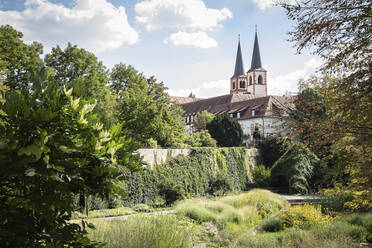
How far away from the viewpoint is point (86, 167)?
217 centimetres

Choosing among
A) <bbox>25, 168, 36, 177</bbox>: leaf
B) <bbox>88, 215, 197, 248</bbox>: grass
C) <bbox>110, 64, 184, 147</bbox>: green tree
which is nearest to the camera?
<bbox>25, 168, 36, 177</bbox>: leaf

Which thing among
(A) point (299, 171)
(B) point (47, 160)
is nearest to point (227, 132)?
(A) point (299, 171)

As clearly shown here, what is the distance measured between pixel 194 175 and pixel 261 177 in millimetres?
8291

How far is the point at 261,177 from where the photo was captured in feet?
85.1

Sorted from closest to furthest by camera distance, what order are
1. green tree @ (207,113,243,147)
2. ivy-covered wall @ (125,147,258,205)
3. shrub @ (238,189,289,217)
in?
shrub @ (238,189,289,217) < ivy-covered wall @ (125,147,258,205) < green tree @ (207,113,243,147)

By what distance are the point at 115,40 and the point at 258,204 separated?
340 inches

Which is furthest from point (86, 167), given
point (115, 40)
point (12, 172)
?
point (115, 40)

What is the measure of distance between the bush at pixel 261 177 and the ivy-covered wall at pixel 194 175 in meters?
0.50

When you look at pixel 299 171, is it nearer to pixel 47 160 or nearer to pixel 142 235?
pixel 142 235

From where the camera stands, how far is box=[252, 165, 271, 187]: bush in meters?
25.8

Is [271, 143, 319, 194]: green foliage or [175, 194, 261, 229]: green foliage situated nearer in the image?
[175, 194, 261, 229]: green foliage

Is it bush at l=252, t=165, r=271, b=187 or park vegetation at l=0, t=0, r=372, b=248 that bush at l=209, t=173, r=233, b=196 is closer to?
bush at l=252, t=165, r=271, b=187

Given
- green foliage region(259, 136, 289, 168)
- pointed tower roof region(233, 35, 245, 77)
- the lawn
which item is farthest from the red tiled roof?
the lawn

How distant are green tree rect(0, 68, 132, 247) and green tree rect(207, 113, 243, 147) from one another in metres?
29.6
